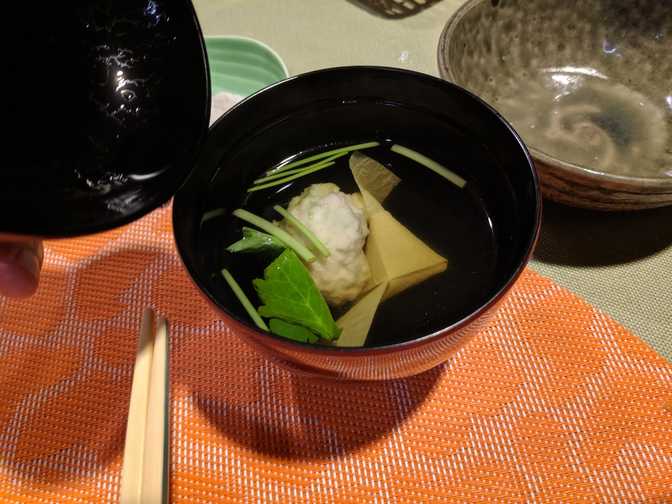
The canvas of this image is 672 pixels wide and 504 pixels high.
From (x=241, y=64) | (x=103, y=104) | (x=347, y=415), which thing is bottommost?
(x=347, y=415)

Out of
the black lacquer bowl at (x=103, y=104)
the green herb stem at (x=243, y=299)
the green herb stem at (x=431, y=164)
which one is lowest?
the green herb stem at (x=243, y=299)

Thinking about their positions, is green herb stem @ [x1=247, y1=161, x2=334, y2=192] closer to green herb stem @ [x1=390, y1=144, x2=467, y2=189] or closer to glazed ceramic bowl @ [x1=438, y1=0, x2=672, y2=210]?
green herb stem @ [x1=390, y1=144, x2=467, y2=189]

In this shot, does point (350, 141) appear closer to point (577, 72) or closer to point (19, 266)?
point (19, 266)

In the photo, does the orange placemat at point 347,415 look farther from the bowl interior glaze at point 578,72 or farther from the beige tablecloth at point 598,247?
the bowl interior glaze at point 578,72

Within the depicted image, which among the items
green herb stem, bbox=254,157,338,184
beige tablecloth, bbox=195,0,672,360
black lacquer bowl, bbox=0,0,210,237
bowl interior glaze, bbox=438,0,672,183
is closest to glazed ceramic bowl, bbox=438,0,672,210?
bowl interior glaze, bbox=438,0,672,183

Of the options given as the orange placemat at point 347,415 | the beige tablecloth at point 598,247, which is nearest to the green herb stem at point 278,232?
the orange placemat at point 347,415

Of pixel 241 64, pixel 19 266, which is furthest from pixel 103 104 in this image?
pixel 241 64
